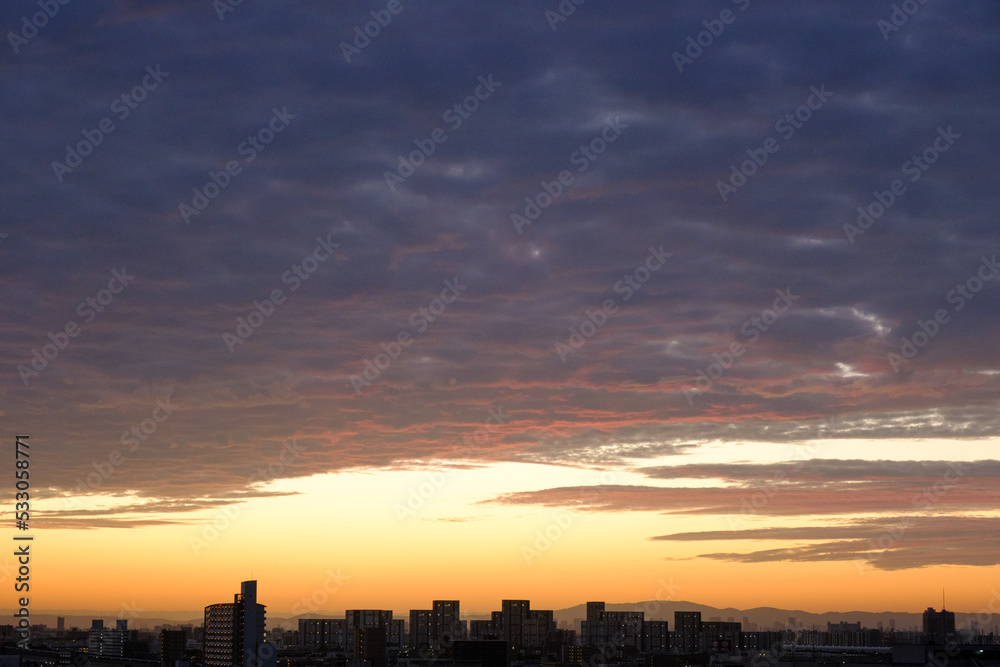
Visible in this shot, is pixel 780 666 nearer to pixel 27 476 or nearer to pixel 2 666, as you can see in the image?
pixel 27 476

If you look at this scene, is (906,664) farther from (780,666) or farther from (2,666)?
(2,666)

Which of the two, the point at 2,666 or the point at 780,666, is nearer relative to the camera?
the point at 780,666

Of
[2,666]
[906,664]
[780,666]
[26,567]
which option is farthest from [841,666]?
[2,666]

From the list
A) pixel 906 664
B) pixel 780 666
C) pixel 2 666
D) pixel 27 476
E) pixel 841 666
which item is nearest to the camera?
pixel 27 476

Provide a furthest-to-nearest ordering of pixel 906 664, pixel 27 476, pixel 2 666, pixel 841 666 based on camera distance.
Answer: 1. pixel 2 666
2. pixel 841 666
3. pixel 906 664
4. pixel 27 476

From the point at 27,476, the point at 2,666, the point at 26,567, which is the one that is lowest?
the point at 2,666

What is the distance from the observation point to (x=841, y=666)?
152 metres

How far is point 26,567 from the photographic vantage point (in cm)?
11331

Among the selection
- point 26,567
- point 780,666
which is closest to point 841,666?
point 780,666

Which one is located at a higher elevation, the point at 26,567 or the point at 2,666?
the point at 26,567

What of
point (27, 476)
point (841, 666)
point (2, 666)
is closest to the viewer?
point (27, 476)

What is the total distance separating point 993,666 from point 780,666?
115ft

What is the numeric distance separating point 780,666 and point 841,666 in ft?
72.4

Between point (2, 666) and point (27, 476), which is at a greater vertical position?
point (27, 476)
